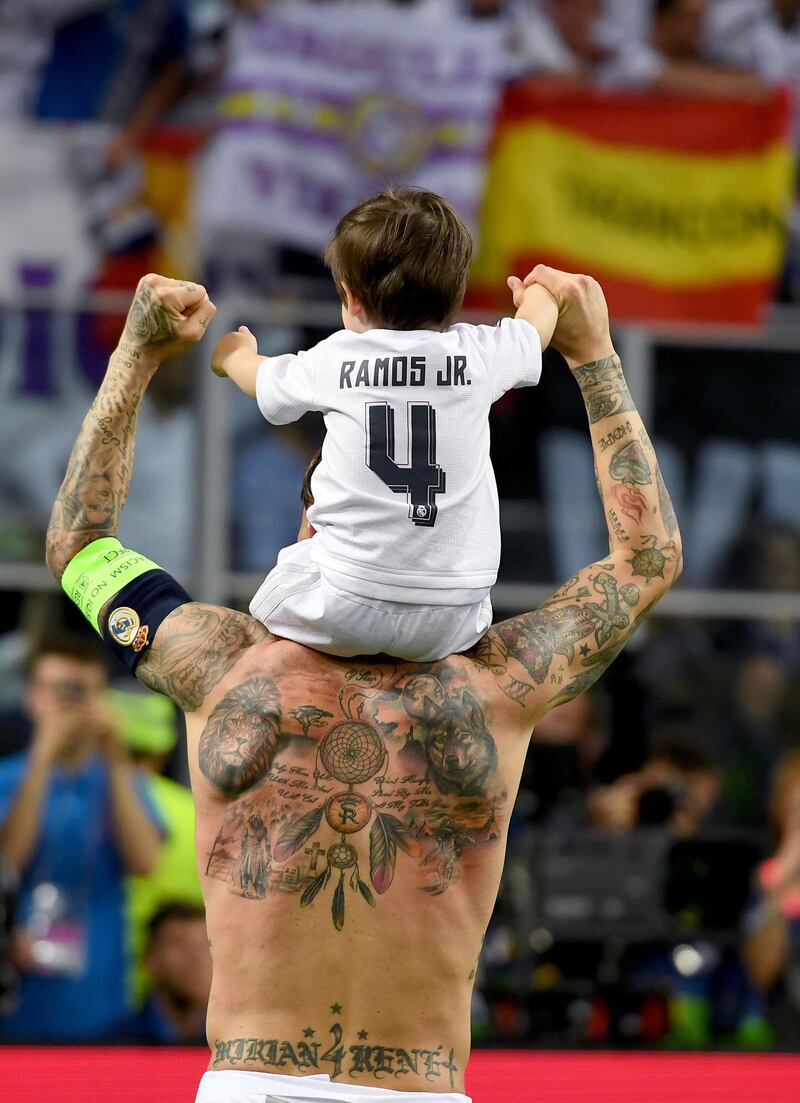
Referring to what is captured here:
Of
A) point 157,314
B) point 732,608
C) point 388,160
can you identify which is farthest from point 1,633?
point 157,314

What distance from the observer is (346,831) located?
1.96 metres

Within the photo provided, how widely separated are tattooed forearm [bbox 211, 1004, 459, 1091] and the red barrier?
2.88 ft

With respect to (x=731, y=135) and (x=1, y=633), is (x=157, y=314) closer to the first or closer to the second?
(x=1, y=633)

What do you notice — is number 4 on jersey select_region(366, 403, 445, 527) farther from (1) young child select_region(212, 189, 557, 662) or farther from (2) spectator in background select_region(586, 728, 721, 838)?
(2) spectator in background select_region(586, 728, 721, 838)

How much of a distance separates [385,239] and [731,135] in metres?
5.44

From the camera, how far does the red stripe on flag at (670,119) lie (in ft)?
23.0

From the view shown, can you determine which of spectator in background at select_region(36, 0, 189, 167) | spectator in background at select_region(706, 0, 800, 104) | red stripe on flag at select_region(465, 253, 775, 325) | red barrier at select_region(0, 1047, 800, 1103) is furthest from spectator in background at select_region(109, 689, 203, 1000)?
spectator in background at select_region(706, 0, 800, 104)

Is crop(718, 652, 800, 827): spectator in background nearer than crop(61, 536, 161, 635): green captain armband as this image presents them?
No

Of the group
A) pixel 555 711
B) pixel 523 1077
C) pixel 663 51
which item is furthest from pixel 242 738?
pixel 663 51

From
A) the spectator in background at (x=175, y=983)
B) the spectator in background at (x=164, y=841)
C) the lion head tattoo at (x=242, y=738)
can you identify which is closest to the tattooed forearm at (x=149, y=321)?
the lion head tattoo at (x=242, y=738)

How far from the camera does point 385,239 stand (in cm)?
194

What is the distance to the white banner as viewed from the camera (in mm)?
6883

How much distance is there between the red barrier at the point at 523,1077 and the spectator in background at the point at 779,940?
1962mm

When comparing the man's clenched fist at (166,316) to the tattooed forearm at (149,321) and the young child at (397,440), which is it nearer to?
the tattooed forearm at (149,321)
